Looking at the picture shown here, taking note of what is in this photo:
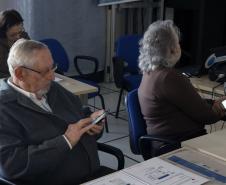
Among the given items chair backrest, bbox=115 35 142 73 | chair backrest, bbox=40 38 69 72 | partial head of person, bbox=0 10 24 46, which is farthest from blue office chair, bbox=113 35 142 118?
partial head of person, bbox=0 10 24 46

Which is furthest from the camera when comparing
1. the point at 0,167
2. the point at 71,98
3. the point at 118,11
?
the point at 118,11

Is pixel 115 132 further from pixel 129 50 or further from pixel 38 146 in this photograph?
pixel 38 146

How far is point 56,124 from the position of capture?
1.76 meters

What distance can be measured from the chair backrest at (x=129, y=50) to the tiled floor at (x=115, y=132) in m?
0.50

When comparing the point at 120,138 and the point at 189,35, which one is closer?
the point at 120,138

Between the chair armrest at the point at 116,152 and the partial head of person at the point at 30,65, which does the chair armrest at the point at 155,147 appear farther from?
the partial head of person at the point at 30,65

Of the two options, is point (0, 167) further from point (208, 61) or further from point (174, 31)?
point (208, 61)

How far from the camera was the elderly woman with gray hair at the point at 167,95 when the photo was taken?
6.95 ft

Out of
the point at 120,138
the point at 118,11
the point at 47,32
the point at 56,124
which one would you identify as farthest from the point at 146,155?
the point at 118,11

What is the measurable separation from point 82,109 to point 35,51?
425 millimetres

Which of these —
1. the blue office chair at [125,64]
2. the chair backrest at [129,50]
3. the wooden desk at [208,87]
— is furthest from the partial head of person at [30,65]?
the chair backrest at [129,50]

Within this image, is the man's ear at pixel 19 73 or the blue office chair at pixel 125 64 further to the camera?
the blue office chair at pixel 125 64

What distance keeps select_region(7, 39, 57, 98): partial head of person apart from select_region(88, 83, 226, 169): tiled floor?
4.77ft

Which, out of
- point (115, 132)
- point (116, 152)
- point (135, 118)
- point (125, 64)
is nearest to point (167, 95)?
point (135, 118)
